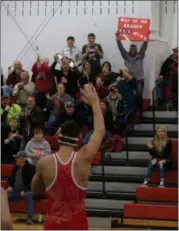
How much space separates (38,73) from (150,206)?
5665 millimetres

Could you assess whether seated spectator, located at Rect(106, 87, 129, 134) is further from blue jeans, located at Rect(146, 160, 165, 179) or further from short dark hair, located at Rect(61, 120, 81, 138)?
short dark hair, located at Rect(61, 120, 81, 138)

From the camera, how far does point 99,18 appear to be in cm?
1812

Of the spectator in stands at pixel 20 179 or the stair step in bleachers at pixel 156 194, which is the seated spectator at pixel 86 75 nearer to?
the spectator in stands at pixel 20 179

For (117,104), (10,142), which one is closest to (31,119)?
(10,142)

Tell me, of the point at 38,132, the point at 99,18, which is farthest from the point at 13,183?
the point at 99,18

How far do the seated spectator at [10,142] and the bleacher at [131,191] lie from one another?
0.36 meters

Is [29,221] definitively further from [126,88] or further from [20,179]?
[126,88]

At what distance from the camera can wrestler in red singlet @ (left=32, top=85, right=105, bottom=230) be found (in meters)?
6.41

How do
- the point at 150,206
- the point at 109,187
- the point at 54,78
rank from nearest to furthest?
the point at 150,206 → the point at 109,187 → the point at 54,78

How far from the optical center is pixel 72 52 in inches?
691

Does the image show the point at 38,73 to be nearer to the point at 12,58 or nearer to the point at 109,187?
the point at 12,58

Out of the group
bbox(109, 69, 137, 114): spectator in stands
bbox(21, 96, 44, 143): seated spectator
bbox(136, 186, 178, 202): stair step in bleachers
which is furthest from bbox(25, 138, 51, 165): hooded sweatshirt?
bbox(109, 69, 137, 114): spectator in stands

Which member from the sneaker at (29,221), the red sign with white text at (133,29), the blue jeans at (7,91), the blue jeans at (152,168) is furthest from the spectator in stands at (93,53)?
the sneaker at (29,221)

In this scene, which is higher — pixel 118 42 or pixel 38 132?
pixel 118 42
